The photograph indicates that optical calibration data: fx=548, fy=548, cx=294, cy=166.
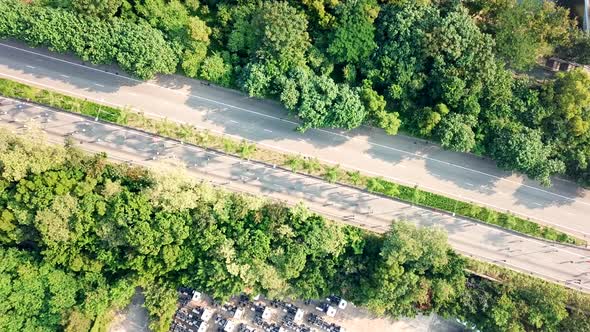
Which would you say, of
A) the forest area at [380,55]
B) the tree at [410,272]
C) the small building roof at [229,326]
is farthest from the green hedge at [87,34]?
the tree at [410,272]

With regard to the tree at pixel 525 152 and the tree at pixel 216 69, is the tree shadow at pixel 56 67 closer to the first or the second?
the tree at pixel 216 69

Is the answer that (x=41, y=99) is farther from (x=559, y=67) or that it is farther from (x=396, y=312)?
(x=559, y=67)

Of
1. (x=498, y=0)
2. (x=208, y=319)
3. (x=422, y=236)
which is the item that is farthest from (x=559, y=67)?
(x=208, y=319)

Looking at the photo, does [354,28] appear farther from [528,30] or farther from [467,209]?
[467,209]

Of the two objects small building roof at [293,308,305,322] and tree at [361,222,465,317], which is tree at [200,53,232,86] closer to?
tree at [361,222,465,317]

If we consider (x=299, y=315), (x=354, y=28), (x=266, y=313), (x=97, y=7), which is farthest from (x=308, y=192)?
(x=97, y=7)

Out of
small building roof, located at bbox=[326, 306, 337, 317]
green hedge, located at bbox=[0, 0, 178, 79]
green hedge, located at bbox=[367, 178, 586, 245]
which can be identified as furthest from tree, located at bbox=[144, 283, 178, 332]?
green hedge, located at bbox=[367, 178, 586, 245]

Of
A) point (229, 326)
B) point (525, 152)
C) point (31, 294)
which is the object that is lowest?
point (229, 326)
